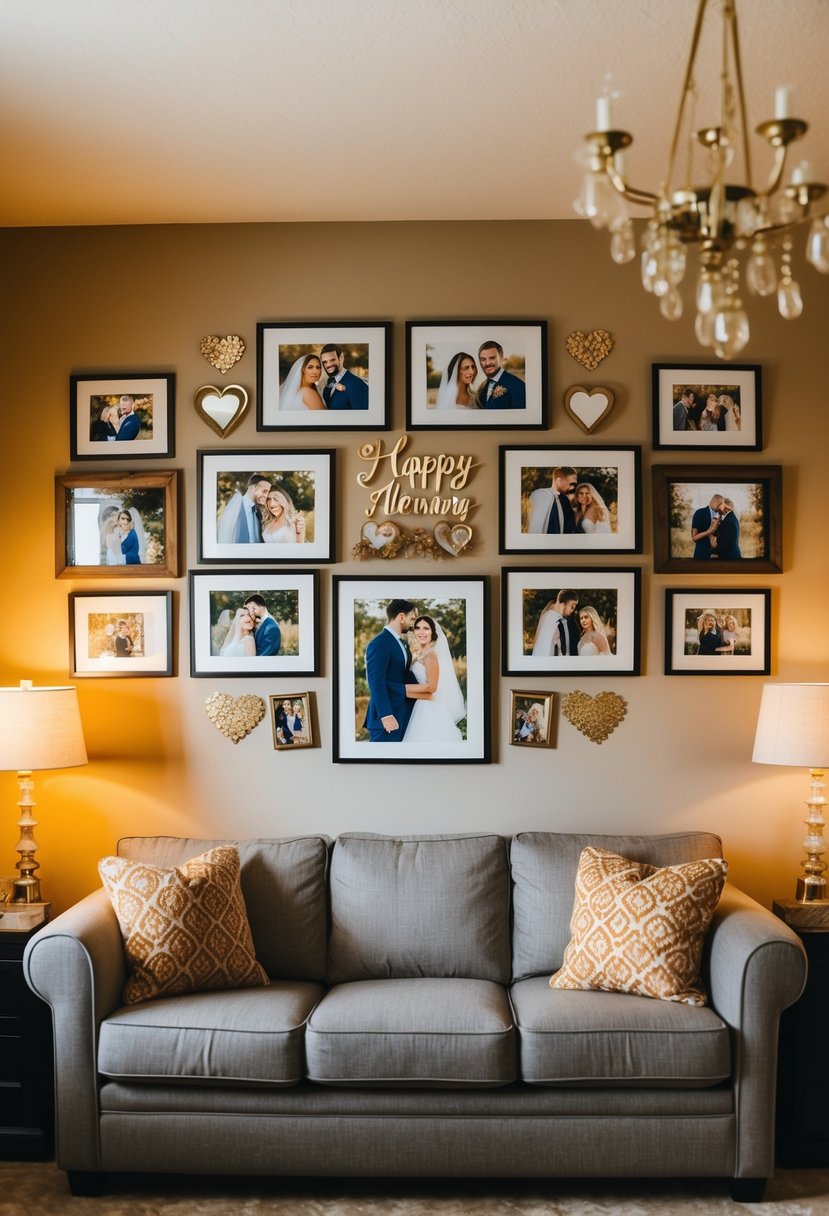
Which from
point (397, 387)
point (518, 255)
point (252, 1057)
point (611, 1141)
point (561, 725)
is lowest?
point (611, 1141)

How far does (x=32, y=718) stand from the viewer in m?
3.28

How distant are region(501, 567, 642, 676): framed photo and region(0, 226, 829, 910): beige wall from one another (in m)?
0.06

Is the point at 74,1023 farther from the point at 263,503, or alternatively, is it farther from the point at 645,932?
Result: the point at 263,503

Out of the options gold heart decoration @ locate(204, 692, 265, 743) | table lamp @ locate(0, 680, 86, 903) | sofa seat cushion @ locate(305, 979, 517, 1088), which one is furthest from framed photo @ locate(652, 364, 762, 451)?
table lamp @ locate(0, 680, 86, 903)

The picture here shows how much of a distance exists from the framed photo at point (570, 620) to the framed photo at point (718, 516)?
0.19 metres

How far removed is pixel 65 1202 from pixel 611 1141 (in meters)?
1.48

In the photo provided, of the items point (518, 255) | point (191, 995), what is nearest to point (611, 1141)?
point (191, 995)

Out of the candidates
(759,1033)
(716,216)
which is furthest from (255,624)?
(716,216)

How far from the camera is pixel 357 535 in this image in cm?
370

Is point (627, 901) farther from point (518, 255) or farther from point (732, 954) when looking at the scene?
point (518, 255)

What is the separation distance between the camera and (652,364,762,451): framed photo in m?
3.66

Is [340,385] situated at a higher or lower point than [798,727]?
higher

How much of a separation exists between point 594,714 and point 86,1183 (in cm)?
210

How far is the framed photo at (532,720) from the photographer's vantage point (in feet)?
11.9
